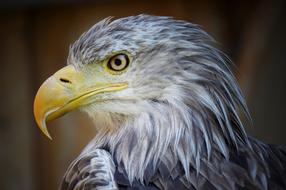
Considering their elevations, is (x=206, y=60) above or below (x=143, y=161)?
above

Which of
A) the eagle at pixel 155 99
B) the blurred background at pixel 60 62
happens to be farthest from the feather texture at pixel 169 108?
the blurred background at pixel 60 62

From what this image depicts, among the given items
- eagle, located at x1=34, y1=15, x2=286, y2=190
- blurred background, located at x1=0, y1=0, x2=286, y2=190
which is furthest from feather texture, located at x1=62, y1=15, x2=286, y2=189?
blurred background, located at x1=0, y1=0, x2=286, y2=190

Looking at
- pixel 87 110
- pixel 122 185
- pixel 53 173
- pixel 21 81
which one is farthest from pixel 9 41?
pixel 122 185

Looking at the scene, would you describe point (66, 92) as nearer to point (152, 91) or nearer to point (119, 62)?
point (119, 62)

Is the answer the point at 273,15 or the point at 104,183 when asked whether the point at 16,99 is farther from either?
the point at 104,183

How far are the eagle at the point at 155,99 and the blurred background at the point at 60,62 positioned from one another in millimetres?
2132

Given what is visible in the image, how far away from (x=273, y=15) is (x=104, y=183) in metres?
2.73

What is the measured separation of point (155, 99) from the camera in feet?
10.0

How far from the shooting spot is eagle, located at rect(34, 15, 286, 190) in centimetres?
298

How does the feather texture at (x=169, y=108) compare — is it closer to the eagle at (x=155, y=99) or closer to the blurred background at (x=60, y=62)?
the eagle at (x=155, y=99)

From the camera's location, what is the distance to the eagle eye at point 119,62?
3033 mm

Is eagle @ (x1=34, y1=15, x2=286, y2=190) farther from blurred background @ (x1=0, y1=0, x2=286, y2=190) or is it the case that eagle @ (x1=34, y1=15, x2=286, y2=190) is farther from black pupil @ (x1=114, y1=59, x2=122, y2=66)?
blurred background @ (x1=0, y1=0, x2=286, y2=190)

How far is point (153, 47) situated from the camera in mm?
3061

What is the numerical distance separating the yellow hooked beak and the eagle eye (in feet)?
0.22
